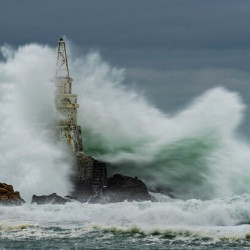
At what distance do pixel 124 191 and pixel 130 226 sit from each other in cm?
944

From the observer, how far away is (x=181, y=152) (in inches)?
1204

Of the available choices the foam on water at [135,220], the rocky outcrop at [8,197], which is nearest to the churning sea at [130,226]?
the foam on water at [135,220]

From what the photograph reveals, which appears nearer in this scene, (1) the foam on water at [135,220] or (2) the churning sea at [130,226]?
(2) the churning sea at [130,226]

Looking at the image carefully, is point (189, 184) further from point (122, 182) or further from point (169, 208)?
point (169, 208)

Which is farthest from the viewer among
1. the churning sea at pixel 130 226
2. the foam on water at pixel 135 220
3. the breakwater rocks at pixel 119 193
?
the breakwater rocks at pixel 119 193

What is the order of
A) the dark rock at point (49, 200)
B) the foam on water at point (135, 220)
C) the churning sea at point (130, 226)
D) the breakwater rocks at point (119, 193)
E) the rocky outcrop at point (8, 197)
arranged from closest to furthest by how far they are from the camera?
1. the churning sea at point (130, 226)
2. the foam on water at point (135, 220)
3. the rocky outcrop at point (8, 197)
4. the dark rock at point (49, 200)
5. the breakwater rocks at point (119, 193)

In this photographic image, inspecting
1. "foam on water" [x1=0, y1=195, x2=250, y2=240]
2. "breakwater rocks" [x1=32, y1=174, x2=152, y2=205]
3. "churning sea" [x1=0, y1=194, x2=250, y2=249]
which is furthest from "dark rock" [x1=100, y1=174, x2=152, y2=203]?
"foam on water" [x1=0, y1=195, x2=250, y2=240]

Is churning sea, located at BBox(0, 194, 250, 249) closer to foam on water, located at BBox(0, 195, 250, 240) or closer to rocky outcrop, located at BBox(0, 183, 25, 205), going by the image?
foam on water, located at BBox(0, 195, 250, 240)

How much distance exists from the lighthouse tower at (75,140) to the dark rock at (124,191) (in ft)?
2.74

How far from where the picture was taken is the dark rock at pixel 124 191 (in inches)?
995

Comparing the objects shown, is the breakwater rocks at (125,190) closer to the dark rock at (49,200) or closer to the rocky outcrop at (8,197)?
the dark rock at (49,200)

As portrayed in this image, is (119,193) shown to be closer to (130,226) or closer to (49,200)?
(49,200)

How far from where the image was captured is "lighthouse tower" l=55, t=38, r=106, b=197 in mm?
27688

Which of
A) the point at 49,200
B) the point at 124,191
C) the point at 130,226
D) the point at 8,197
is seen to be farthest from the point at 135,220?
the point at 124,191
